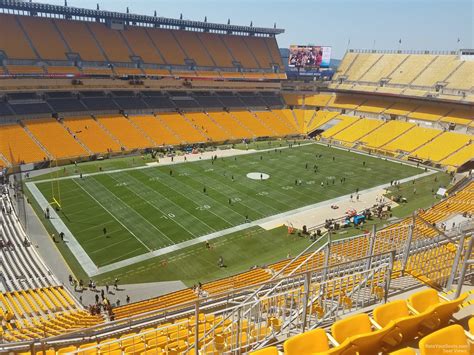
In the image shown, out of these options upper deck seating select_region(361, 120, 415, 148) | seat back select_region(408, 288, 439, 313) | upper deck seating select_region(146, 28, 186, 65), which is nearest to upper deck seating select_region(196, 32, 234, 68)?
upper deck seating select_region(146, 28, 186, 65)

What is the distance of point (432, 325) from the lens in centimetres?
742

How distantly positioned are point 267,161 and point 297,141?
47.0 ft

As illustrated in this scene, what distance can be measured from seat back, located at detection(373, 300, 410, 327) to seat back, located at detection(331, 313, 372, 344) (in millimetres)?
412

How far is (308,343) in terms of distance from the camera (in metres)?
6.13

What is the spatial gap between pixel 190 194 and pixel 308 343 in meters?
29.4

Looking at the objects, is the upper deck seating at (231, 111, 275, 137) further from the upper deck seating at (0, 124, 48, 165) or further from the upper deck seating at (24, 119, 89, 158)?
the upper deck seating at (0, 124, 48, 165)

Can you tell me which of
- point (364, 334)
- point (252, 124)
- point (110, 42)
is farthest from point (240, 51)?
point (364, 334)

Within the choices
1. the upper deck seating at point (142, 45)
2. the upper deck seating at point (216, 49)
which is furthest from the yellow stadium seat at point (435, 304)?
the upper deck seating at point (216, 49)

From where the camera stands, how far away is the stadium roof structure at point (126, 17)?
175 ft

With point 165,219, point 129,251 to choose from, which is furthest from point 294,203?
point 129,251

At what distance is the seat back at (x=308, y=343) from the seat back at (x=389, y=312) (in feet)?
5.00

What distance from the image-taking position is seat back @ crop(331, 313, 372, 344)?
6617 millimetres

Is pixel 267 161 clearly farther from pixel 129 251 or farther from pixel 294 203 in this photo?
pixel 129 251

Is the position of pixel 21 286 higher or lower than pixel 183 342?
lower
